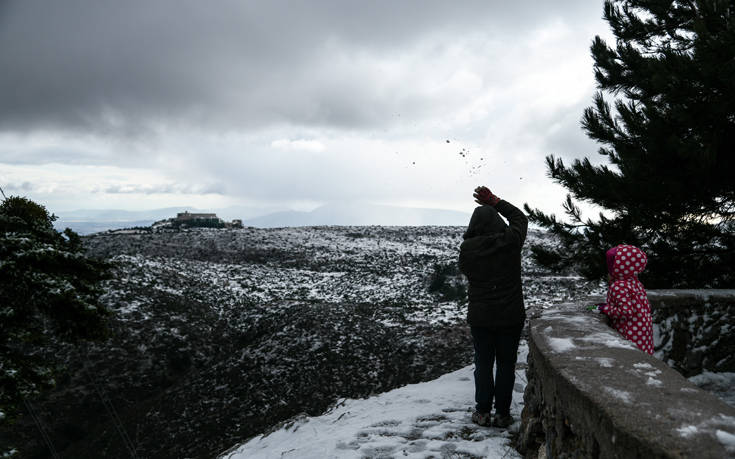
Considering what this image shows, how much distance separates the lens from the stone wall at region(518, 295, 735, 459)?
1.65 metres

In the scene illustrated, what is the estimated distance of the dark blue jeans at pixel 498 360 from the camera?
394cm

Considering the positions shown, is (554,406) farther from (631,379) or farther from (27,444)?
(27,444)

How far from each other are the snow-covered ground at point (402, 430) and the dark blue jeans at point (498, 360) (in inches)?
14.4

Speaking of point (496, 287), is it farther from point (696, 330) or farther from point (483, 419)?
point (696, 330)

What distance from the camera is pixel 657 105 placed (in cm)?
606

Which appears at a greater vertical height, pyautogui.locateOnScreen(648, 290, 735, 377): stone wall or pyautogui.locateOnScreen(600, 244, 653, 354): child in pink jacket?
pyautogui.locateOnScreen(600, 244, 653, 354): child in pink jacket

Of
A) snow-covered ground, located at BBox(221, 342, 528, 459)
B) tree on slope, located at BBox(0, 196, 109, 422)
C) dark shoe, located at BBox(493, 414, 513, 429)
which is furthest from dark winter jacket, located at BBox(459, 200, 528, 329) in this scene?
tree on slope, located at BBox(0, 196, 109, 422)

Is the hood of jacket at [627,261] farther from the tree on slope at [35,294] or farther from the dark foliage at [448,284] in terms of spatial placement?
the dark foliage at [448,284]

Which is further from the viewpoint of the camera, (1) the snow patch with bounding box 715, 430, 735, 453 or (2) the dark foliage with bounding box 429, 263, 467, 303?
(2) the dark foliage with bounding box 429, 263, 467, 303

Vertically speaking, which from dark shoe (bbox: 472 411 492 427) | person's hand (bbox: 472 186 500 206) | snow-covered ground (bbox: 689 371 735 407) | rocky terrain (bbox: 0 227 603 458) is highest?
person's hand (bbox: 472 186 500 206)

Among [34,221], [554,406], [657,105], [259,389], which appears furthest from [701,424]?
[34,221]

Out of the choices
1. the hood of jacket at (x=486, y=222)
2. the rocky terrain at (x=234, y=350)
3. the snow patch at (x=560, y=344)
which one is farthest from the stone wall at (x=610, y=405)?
the rocky terrain at (x=234, y=350)

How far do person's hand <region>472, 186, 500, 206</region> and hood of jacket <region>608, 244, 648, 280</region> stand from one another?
115cm

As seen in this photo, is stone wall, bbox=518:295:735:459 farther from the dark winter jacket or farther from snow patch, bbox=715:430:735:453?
the dark winter jacket
